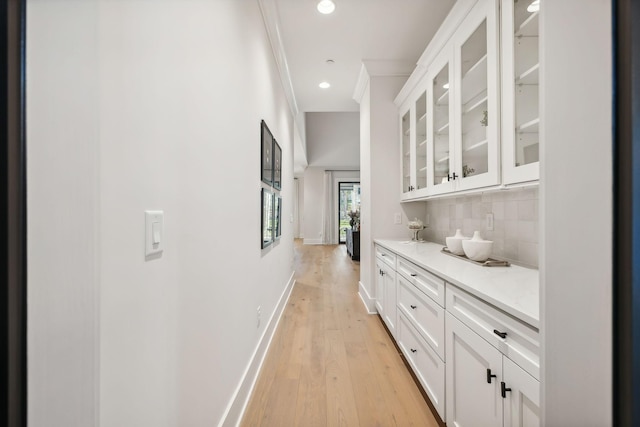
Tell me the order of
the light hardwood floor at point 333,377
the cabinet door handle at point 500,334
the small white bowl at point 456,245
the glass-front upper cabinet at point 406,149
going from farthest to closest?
the glass-front upper cabinet at point 406,149 → the small white bowl at point 456,245 → the light hardwood floor at point 333,377 → the cabinet door handle at point 500,334

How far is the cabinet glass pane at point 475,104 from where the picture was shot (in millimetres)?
1688

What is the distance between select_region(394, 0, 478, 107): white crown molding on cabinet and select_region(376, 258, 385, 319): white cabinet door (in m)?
1.77

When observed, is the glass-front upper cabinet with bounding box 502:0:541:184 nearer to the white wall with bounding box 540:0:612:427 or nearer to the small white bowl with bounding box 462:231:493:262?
the small white bowl with bounding box 462:231:493:262

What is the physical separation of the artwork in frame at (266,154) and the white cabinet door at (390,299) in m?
1.32

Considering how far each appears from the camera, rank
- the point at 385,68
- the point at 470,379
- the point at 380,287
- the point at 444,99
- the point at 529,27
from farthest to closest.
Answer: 1. the point at 385,68
2. the point at 380,287
3. the point at 444,99
4. the point at 529,27
5. the point at 470,379

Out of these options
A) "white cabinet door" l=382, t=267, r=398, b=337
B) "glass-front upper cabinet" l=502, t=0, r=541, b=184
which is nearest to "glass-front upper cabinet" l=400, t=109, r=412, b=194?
"white cabinet door" l=382, t=267, r=398, b=337

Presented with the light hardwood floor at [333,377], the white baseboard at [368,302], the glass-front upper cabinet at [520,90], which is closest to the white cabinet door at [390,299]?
the light hardwood floor at [333,377]

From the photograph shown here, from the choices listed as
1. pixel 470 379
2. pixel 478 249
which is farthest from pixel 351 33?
pixel 470 379

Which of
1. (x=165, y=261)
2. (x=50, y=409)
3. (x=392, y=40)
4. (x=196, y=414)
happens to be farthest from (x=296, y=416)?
(x=392, y=40)

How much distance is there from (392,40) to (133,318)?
3137mm

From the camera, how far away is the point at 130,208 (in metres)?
0.69

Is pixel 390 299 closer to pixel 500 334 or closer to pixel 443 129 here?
pixel 443 129

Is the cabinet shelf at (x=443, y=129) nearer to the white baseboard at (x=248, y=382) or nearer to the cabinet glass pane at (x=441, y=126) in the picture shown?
the cabinet glass pane at (x=441, y=126)

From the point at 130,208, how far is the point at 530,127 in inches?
64.5
